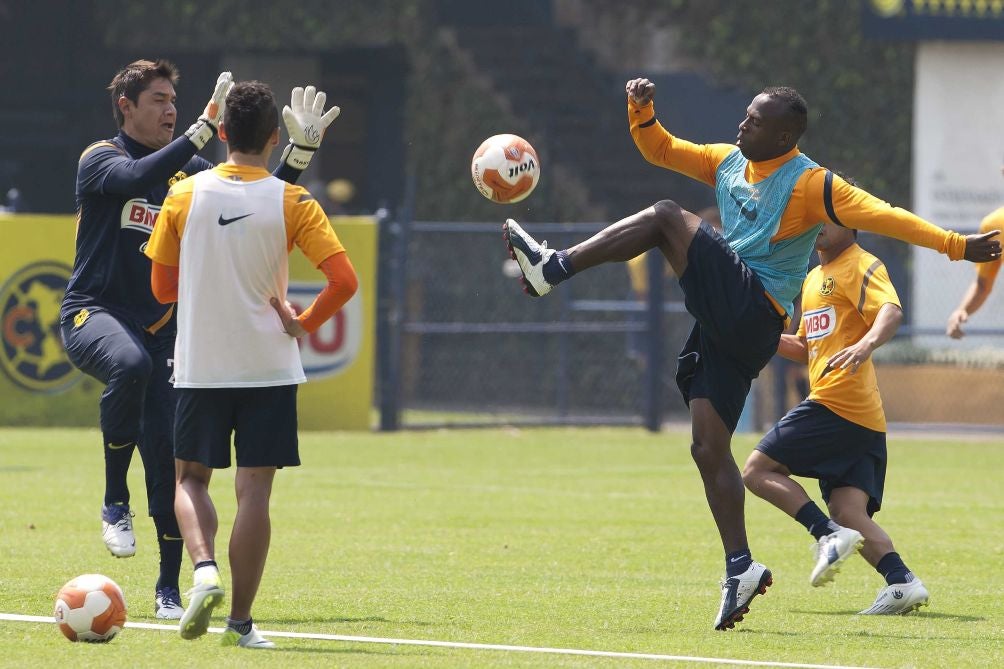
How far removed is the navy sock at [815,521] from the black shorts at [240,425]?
2454 millimetres

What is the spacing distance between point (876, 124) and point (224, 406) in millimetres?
20734

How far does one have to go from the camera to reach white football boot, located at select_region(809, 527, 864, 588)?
793 cm

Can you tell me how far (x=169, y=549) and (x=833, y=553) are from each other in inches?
111

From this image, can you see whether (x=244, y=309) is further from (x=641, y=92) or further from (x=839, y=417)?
(x=839, y=417)

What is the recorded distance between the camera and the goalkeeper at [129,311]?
8047 millimetres

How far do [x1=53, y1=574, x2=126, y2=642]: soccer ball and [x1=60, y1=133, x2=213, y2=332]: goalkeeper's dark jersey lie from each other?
1.57 m

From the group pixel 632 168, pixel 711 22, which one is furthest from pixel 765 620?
pixel 711 22

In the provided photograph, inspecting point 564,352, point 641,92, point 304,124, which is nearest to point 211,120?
point 304,124

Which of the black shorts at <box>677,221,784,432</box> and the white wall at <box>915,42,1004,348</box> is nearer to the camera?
the black shorts at <box>677,221,784,432</box>

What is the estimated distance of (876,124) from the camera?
2664 cm

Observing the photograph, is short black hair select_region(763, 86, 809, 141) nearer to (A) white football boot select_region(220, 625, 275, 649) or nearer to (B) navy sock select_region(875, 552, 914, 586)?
(B) navy sock select_region(875, 552, 914, 586)

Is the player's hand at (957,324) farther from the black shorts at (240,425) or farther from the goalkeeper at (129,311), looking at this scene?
the black shorts at (240,425)

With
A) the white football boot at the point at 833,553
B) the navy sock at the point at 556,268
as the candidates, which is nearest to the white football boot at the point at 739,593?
the white football boot at the point at 833,553

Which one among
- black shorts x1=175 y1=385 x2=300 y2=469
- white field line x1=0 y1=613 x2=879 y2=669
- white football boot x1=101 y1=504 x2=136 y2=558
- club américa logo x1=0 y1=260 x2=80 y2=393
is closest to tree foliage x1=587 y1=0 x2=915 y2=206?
club américa logo x1=0 y1=260 x2=80 y2=393
